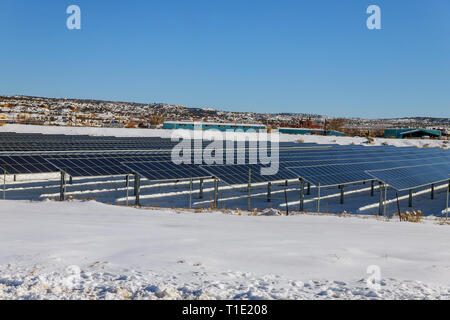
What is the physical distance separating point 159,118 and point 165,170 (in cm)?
7600

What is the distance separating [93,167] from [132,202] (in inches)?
128

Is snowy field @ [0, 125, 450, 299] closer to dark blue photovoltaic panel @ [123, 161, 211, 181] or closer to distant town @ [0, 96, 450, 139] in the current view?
dark blue photovoltaic panel @ [123, 161, 211, 181]

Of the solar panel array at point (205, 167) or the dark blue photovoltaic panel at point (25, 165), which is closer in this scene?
the dark blue photovoltaic panel at point (25, 165)

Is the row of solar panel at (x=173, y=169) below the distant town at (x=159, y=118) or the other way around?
below

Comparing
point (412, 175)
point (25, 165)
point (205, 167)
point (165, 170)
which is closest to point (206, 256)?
point (165, 170)

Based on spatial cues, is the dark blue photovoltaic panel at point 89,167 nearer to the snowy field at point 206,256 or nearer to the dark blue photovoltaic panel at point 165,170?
the dark blue photovoltaic panel at point 165,170

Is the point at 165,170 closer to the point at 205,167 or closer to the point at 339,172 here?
the point at 205,167

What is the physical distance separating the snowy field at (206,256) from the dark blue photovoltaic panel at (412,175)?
1169 cm

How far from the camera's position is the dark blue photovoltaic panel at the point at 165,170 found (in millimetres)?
22516

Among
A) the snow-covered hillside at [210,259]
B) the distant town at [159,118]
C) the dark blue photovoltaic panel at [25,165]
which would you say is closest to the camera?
the snow-covered hillside at [210,259]

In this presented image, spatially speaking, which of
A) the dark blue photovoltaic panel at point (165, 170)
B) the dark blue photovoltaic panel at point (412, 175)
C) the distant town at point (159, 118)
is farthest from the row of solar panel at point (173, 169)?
the distant town at point (159, 118)

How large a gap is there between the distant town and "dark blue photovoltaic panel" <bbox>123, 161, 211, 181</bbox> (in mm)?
50695
